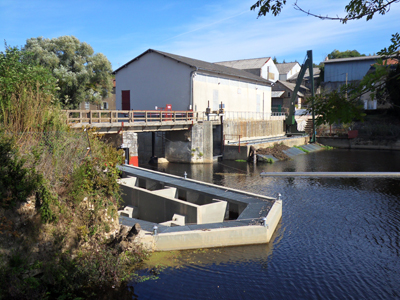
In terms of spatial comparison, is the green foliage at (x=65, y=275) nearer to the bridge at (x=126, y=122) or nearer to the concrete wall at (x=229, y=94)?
the bridge at (x=126, y=122)

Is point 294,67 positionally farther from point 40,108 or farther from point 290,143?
point 40,108

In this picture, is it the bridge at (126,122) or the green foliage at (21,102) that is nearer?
the green foliage at (21,102)

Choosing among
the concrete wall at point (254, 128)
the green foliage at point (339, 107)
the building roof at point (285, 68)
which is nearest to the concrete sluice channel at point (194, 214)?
the green foliage at point (339, 107)

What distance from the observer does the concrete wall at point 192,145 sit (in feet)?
95.2

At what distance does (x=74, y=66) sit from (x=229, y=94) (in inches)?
674

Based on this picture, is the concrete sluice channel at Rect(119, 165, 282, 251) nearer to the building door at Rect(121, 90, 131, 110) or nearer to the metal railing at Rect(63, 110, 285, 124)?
the metal railing at Rect(63, 110, 285, 124)

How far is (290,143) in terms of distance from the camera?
3856 cm

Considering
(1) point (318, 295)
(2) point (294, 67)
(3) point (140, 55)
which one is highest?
(2) point (294, 67)

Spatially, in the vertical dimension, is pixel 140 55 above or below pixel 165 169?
above

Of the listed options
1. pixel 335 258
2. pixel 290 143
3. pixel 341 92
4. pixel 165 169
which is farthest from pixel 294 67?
pixel 341 92

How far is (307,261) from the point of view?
9.58 m

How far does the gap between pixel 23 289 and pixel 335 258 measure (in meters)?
7.76

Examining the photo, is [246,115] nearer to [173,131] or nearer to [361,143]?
[173,131]

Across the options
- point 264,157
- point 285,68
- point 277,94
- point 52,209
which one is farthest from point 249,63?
point 52,209
